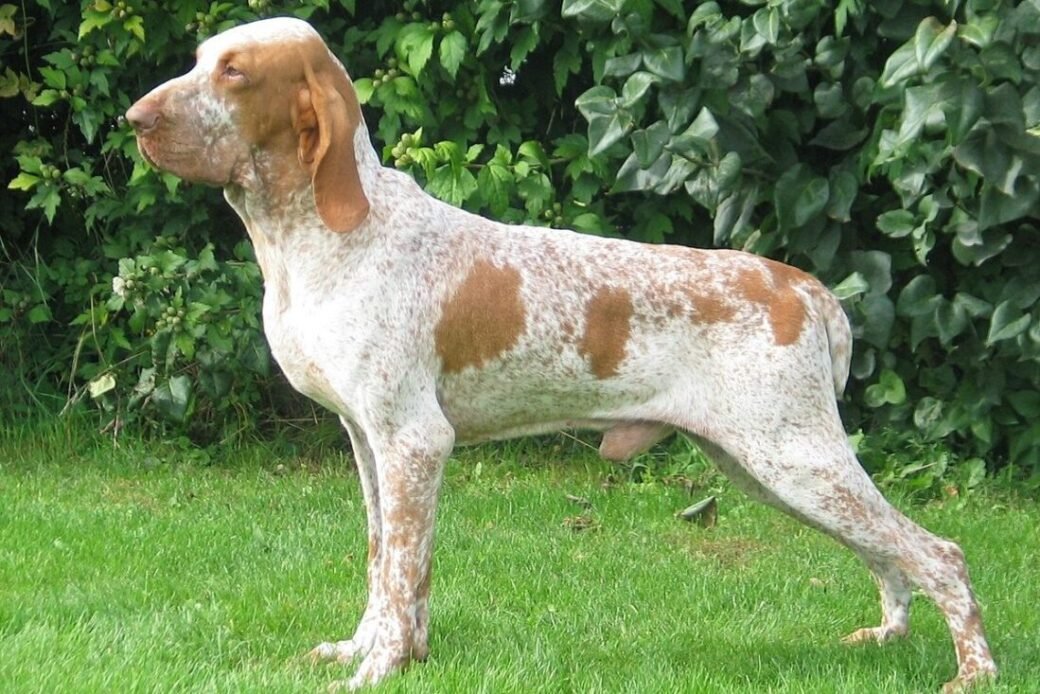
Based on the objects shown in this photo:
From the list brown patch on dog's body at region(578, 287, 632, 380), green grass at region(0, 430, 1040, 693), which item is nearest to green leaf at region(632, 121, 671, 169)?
green grass at region(0, 430, 1040, 693)

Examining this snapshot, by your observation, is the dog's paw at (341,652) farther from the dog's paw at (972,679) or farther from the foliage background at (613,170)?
the foliage background at (613,170)

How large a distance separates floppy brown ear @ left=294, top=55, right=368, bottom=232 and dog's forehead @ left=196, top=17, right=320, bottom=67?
0.09 m

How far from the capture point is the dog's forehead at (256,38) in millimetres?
3711

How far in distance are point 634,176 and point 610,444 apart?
87.2 inches

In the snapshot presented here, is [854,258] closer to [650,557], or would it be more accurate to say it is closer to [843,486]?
[650,557]

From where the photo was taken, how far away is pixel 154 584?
4.86m

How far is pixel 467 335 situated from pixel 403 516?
487 millimetres

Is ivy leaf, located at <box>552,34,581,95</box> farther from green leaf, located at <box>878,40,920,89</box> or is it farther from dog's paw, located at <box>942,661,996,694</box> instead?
dog's paw, located at <box>942,661,996,694</box>

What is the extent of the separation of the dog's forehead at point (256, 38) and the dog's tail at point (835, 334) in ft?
4.94

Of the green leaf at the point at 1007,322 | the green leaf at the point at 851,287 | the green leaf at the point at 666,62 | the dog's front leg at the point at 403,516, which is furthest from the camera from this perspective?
the green leaf at the point at 1007,322

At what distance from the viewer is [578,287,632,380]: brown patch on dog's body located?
400 cm

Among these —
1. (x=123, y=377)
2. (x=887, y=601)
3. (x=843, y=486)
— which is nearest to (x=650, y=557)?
(x=887, y=601)

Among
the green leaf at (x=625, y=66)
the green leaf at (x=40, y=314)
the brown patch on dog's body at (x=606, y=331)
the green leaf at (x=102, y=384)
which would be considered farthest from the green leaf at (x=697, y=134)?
the green leaf at (x=40, y=314)

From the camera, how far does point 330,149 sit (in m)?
3.70
